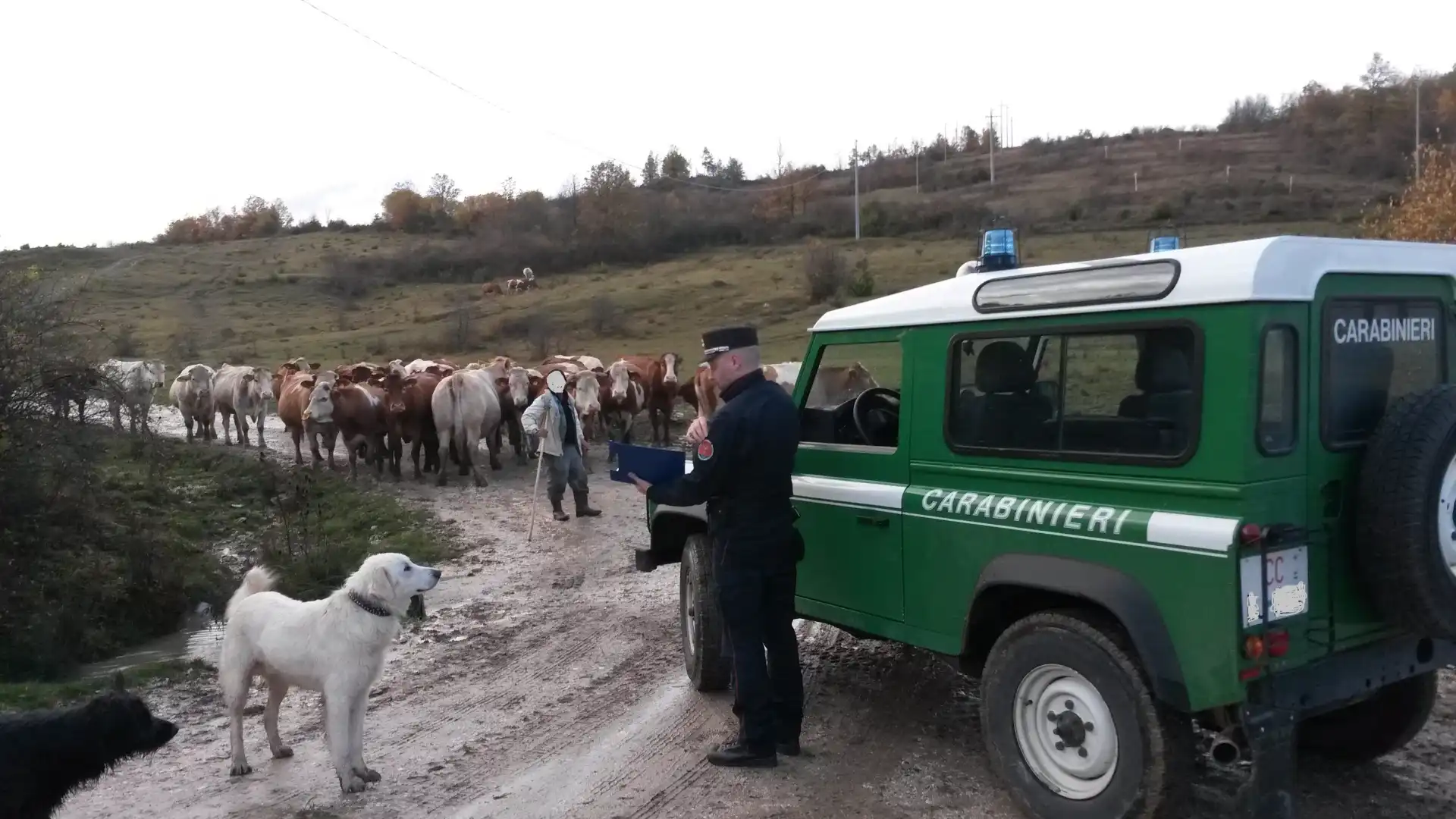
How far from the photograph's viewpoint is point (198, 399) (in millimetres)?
25062

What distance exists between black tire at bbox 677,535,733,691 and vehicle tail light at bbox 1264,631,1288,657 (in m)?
3.29

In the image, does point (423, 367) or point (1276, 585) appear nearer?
point (1276, 585)

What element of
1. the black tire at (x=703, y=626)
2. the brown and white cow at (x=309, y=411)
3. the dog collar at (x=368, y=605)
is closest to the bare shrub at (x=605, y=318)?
the brown and white cow at (x=309, y=411)

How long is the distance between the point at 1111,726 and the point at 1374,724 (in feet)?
5.76

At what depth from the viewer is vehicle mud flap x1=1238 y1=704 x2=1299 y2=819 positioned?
4.13 meters

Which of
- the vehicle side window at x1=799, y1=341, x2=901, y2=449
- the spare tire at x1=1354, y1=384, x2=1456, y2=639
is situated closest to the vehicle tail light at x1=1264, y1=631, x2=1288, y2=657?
the spare tire at x1=1354, y1=384, x2=1456, y2=639

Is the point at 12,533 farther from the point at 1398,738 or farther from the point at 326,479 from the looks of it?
the point at 1398,738

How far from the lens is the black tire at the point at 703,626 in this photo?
22.4 ft

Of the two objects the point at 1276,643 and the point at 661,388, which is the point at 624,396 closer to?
the point at 661,388

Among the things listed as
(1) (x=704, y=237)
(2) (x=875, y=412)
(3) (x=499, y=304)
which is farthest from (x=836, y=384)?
(1) (x=704, y=237)

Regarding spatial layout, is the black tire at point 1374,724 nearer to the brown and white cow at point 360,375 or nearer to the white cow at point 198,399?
the brown and white cow at point 360,375

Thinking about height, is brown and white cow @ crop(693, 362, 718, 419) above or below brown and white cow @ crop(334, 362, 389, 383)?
below

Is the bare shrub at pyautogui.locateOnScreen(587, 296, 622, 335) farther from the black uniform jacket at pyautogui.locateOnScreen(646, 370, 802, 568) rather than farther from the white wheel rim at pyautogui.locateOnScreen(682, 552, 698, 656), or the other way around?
the black uniform jacket at pyautogui.locateOnScreen(646, 370, 802, 568)

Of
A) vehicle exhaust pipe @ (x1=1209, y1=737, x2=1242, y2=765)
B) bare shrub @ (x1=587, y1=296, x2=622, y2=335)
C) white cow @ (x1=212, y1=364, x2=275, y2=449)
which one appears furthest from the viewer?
bare shrub @ (x1=587, y1=296, x2=622, y2=335)
